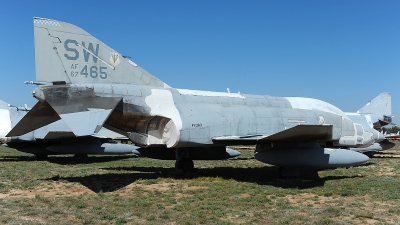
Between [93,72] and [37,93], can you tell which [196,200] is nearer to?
[93,72]

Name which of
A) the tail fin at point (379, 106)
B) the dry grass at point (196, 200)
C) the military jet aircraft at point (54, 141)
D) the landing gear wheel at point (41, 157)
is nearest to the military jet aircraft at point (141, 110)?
the dry grass at point (196, 200)

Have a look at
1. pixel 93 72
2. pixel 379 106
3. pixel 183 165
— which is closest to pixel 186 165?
pixel 183 165

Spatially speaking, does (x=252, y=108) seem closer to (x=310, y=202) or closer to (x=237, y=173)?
(x=237, y=173)

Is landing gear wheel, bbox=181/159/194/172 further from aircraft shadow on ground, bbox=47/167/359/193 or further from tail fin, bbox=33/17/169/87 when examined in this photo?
tail fin, bbox=33/17/169/87

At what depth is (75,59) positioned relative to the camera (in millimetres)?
11109

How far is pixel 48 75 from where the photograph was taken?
34.5 feet

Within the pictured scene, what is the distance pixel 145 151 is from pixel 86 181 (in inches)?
149

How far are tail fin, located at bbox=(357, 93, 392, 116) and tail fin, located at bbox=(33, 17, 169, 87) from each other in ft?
67.7

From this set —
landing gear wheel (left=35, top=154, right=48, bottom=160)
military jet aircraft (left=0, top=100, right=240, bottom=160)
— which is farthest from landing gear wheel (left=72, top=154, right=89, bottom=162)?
landing gear wheel (left=35, top=154, right=48, bottom=160)

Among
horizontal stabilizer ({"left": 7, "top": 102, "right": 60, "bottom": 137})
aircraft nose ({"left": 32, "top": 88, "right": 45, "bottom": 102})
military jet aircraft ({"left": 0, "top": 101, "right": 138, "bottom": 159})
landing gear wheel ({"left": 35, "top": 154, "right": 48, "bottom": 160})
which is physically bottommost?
landing gear wheel ({"left": 35, "top": 154, "right": 48, "bottom": 160})

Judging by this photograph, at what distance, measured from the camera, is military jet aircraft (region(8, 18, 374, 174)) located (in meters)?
10.4

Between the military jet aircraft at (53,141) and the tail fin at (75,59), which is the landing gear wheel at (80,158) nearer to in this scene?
the military jet aircraft at (53,141)

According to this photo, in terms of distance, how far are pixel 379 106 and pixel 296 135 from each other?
1939 cm

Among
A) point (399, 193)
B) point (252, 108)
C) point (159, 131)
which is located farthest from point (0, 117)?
point (399, 193)
